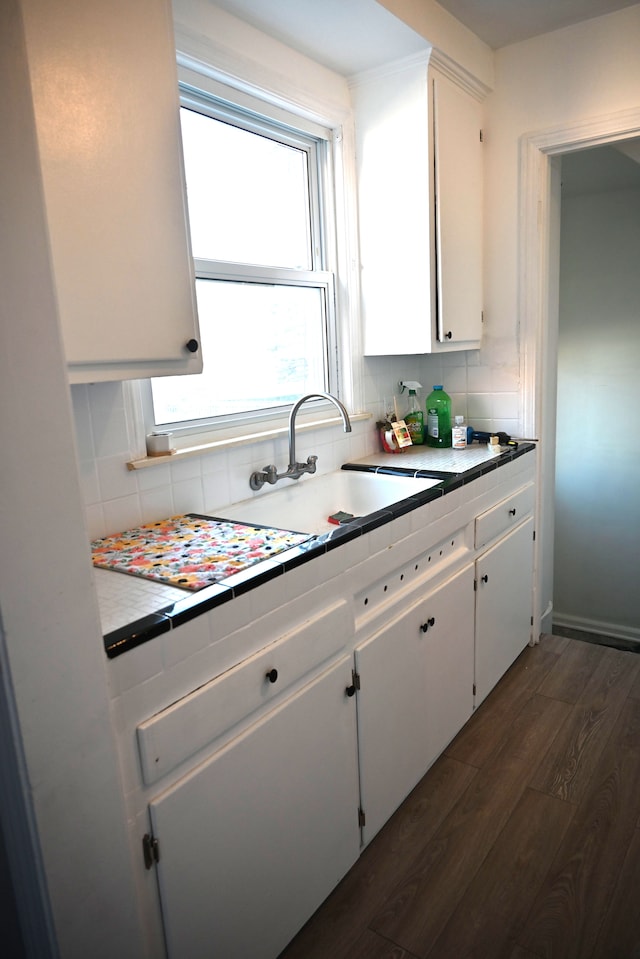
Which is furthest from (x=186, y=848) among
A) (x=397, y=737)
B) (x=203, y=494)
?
(x=203, y=494)

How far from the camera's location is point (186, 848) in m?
1.16

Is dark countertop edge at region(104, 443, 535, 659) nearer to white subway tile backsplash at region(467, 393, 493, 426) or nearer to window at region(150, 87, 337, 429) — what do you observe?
window at region(150, 87, 337, 429)

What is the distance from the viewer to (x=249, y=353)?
7.05 ft

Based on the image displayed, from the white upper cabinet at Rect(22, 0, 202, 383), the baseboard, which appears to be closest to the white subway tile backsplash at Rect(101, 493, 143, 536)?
the white upper cabinet at Rect(22, 0, 202, 383)

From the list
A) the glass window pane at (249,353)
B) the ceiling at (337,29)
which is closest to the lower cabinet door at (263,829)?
the glass window pane at (249,353)

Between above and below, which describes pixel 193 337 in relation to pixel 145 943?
above

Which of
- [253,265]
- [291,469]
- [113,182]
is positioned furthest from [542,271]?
[113,182]

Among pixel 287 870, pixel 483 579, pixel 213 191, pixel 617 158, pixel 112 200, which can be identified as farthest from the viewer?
pixel 617 158

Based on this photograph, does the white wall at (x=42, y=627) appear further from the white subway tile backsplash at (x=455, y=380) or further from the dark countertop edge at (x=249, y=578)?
the white subway tile backsplash at (x=455, y=380)

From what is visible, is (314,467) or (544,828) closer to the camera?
(544,828)

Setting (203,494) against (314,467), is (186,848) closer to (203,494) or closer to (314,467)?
(203,494)

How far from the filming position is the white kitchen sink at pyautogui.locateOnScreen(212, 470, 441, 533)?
6.61ft

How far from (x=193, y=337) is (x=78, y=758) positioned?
0.91 m

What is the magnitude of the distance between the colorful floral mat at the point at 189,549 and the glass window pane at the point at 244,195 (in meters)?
0.80
